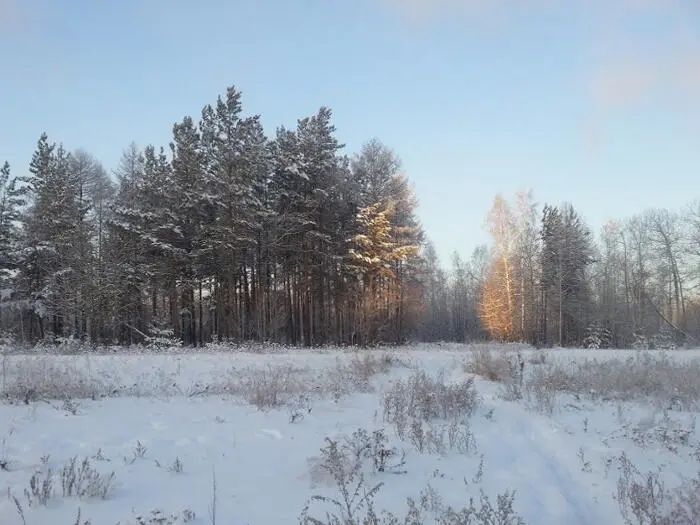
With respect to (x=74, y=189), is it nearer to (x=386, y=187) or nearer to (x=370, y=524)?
(x=386, y=187)

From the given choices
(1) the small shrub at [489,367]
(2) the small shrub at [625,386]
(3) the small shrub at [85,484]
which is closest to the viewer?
(3) the small shrub at [85,484]

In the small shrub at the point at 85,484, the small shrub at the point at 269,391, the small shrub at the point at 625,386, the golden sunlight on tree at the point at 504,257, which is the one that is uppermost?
the golden sunlight on tree at the point at 504,257

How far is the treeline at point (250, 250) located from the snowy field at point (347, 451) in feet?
57.1

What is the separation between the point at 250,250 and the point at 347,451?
26386mm

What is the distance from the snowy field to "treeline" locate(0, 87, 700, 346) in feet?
57.1

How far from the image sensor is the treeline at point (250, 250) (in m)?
28.7

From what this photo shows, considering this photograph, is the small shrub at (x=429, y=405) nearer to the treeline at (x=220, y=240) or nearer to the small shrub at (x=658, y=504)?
the small shrub at (x=658, y=504)

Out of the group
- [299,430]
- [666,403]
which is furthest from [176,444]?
[666,403]

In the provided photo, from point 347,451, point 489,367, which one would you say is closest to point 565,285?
point 489,367

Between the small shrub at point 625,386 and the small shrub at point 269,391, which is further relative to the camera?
the small shrub at point 625,386

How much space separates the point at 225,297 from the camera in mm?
32375

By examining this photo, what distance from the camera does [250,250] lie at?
30891mm

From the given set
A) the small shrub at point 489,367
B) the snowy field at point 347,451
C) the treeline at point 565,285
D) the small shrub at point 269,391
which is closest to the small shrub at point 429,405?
the snowy field at point 347,451

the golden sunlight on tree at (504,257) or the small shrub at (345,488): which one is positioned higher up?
the golden sunlight on tree at (504,257)
